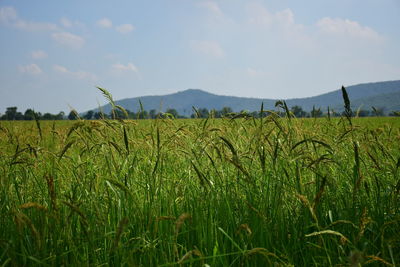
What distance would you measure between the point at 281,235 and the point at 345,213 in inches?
23.0

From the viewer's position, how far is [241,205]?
2.82 metres

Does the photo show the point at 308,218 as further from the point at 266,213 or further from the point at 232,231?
the point at 232,231

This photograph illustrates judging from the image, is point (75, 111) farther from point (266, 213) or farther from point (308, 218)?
point (308, 218)

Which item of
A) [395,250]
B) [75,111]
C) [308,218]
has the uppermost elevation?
[75,111]

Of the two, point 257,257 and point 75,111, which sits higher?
point 75,111

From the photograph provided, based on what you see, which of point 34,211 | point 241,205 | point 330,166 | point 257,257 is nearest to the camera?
point 257,257

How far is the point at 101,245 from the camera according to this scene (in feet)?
8.04

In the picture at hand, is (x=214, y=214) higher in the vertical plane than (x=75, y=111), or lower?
lower

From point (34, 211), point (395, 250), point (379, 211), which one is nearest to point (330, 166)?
point (379, 211)

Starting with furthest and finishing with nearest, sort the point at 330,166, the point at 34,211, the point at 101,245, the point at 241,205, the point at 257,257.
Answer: the point at 330,166
the point at 241,205
the point at 34,211
the point at 101,245
the point at 257,257

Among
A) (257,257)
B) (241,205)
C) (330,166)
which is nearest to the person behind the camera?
(257,257)

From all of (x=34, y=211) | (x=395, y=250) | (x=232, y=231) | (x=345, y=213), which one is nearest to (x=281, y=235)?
(x=232, y=231)

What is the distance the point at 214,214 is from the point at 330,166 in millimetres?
1952

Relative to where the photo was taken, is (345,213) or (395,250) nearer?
(395,250)
